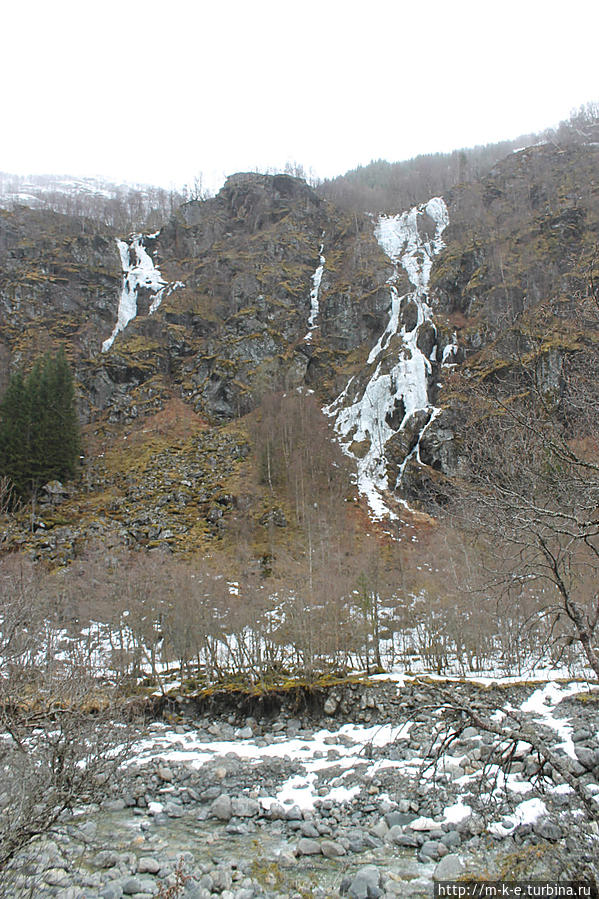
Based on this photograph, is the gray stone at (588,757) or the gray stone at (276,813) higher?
the gray stone at (588,757)

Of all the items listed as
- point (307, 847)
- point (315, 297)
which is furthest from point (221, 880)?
point (315, 297)

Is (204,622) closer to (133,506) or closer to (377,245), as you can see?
(133,506)

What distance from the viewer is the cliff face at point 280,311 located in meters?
54.7

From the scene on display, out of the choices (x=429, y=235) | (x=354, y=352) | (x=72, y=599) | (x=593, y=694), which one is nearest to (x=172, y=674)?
(x=72, y=599)

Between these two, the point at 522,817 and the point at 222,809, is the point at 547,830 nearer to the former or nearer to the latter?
the point at 522,817

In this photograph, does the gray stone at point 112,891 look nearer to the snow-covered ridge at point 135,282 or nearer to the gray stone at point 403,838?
the gray stone at point 403,838

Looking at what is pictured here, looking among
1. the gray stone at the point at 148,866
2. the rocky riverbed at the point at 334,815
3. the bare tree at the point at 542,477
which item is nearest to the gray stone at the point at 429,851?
the rocky riverbed at the point at 334,815

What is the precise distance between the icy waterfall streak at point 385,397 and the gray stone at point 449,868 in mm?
37155

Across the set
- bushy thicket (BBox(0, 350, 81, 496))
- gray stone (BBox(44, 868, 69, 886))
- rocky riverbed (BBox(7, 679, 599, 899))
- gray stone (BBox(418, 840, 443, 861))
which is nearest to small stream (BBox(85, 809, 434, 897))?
rocky riverbed (BBox(7, 679, 599, 899))

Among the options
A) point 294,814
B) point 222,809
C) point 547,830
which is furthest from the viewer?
point 222,809

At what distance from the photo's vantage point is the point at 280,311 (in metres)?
79.6

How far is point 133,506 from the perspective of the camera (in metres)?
46.1

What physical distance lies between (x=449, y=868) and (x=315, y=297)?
83.6m

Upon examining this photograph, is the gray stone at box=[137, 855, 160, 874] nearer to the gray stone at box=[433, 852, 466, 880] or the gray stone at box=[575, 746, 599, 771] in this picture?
the gray stone at box=[433, 852, 466, 880]
